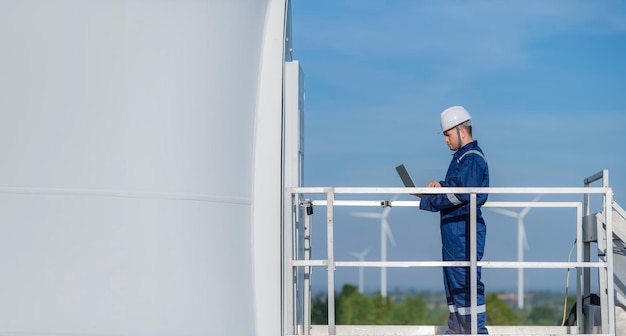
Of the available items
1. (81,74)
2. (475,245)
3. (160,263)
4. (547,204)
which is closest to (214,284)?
(160,263)

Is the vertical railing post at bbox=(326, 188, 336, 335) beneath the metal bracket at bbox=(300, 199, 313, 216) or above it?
beneath

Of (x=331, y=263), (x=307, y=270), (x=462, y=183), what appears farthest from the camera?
(x=307, y=270)

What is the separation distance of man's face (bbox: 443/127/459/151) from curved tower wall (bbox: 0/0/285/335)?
2.27 m

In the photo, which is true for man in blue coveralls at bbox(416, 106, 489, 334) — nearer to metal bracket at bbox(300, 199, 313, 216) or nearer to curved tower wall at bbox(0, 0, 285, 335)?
metal bracket at bbox(300, 199, 313, 216)

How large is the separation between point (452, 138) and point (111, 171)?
2.98 metres

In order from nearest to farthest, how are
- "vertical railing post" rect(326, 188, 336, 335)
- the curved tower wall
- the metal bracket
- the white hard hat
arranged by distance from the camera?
the curved tower wall → "vertical railing post" rect(326, 188, 336, 335) → the white hard hat → the metal bracket

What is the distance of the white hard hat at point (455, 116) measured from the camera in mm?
7852

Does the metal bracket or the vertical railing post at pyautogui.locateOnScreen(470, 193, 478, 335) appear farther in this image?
the metal bracket

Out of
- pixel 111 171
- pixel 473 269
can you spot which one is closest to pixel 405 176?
pixel 473 269

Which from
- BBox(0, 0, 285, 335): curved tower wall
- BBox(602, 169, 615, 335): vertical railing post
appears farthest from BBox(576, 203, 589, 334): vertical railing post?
BBox(0, 0, 285, 335): curved tower wall

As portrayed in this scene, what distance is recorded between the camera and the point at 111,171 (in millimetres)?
6098

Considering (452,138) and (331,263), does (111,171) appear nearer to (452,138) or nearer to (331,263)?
(331,263)

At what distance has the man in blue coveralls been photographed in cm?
770

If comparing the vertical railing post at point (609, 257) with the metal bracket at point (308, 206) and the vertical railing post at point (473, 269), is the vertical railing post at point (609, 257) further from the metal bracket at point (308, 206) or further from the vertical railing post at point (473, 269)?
the metal bracket at point (308, 206)
